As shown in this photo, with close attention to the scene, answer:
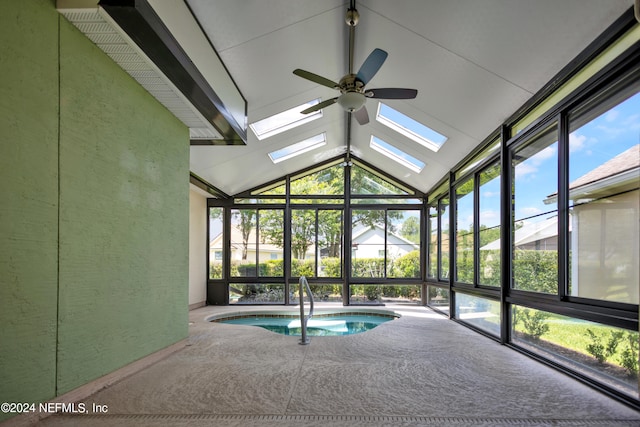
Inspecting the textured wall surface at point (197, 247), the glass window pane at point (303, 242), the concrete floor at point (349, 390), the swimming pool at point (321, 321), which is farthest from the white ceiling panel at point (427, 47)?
the swimming pool at point (321, 321)

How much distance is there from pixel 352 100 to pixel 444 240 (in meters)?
4.46

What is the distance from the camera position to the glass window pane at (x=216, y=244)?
8414 mm

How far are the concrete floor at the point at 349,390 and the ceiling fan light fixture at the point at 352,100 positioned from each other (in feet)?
8.60

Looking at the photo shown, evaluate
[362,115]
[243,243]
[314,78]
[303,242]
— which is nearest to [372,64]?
[314,78]

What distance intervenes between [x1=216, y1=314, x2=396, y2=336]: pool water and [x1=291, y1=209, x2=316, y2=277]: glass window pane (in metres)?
1.31

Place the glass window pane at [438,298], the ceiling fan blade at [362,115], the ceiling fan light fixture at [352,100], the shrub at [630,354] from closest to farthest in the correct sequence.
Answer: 1. the shrub at [630,354]
2. the ceiling fan light fixture at [352,100]
3. the ceiling fan blade at [362,115]
4. the glass window pane at [438,298]

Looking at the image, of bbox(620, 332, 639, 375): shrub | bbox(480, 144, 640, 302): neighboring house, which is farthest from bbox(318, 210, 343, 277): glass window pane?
bbox(620, 332, 639, 375): shrub

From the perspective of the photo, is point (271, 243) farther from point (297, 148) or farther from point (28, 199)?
point (28, 199)

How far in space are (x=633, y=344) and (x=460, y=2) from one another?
2.91 metres

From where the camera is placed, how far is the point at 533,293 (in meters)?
3.71

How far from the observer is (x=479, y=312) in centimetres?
526

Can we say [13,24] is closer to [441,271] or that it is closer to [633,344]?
[633,344]

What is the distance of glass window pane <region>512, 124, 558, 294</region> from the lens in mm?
3457

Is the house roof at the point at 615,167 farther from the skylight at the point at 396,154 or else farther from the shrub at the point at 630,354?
the skylight at the point at 396,154
